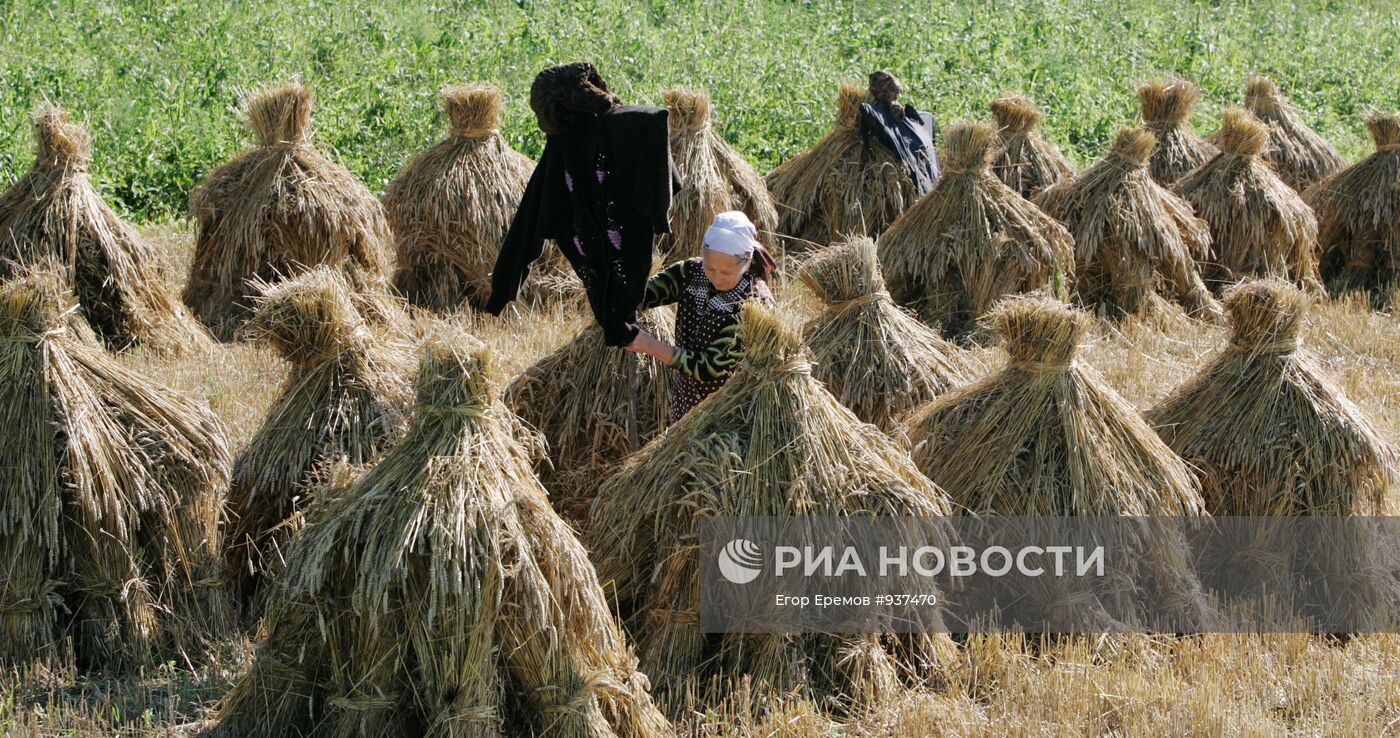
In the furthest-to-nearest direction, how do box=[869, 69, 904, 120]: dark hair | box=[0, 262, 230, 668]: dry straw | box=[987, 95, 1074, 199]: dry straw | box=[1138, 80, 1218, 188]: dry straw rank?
box=[1138, 80, 1218, 188]: dry straw < box=[987, 95, 1074, 199]: dry straw < box=[869, 69, 904, 120]: dark hair < box=[0, 262, 230, 668]: dry straw

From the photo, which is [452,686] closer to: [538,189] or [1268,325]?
[538,189]

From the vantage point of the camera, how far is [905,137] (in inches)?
443

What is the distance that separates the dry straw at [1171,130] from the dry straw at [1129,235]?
1403mm

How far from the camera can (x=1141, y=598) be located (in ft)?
19.5

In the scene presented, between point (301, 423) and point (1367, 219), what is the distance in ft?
27.6

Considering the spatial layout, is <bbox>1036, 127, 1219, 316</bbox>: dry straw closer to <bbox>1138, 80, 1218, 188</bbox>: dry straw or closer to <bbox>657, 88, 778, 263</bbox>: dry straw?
<bbox>1138, 80, 1218, 188</bbox>: dry straw

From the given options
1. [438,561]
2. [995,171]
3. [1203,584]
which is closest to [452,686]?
[438,561]

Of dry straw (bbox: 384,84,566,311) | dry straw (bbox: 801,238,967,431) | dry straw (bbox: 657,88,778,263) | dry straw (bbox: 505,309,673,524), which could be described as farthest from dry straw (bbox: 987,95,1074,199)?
dry straw (bbox: 505,309,673,524)

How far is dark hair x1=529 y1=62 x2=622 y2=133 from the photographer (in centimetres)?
570

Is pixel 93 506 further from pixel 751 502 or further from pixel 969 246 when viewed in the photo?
pixel 969 246

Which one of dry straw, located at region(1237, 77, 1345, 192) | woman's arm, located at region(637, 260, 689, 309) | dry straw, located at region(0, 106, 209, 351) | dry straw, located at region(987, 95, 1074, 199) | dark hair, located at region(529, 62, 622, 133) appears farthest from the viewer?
dry straw, located at region(1237, 77, 1345, 192)

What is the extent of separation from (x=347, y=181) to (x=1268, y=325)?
5.87 meters

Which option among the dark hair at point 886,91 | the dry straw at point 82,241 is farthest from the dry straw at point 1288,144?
the dry straw at point 82,241

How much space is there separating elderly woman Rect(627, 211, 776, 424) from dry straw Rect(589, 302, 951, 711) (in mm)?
433
